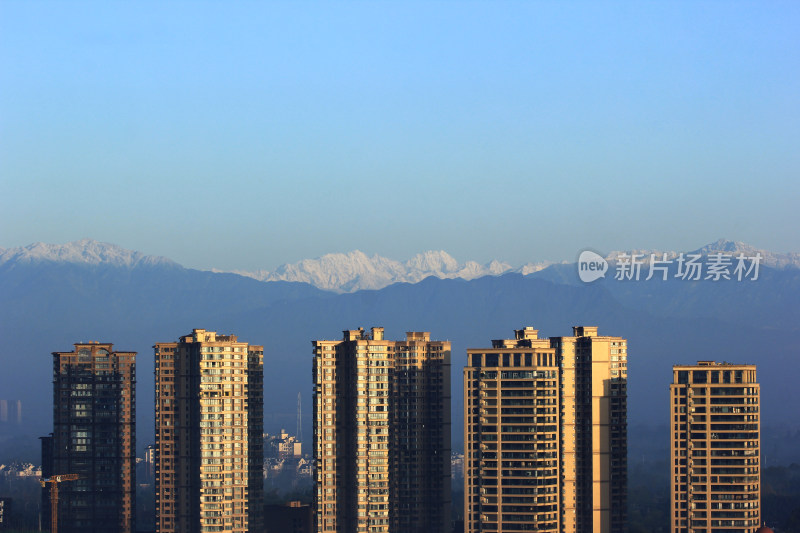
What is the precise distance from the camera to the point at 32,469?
195750 mm

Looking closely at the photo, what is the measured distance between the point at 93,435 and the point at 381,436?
28.1 meters

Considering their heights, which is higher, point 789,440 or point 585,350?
point 585,350

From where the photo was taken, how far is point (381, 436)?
101 meters

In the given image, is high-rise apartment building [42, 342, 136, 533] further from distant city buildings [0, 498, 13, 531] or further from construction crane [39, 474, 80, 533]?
distant city buildings [0, 498, 13, 531]

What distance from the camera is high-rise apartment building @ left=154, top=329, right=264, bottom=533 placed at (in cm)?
10275

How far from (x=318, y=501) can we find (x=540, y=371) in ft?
76.2

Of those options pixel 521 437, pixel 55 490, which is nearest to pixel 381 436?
pixel 521 437

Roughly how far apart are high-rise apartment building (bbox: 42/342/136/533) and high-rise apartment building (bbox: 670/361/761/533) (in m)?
49.0

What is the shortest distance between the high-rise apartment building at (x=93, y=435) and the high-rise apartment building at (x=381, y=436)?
839 inches

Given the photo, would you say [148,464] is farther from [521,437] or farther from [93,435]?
[521,437]

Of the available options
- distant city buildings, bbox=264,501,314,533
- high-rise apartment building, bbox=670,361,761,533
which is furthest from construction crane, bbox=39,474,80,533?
high-rise apartment building, bbox=670,361,761,533

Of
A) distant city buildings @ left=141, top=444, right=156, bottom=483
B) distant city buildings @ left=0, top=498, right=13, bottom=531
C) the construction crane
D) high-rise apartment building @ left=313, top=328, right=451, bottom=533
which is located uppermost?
high-rise apartment building @ left=313, top=328, right=451, bottom=533

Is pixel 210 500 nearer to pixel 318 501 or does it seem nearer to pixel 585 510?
pixel 318 501

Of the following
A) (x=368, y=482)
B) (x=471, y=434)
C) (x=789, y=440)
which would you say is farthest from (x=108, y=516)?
(x=789, y=440)
